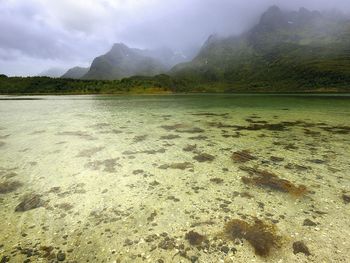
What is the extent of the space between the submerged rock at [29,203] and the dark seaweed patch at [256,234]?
239 inches

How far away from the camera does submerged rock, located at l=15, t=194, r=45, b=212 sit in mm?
7886

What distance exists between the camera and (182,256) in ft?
18.9

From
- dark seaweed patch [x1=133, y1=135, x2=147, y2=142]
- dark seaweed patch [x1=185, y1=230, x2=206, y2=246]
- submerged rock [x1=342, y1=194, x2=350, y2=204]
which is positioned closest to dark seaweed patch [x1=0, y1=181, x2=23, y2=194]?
dark seaweed patch [x1=185, y1=230, x2=206, y2=246]

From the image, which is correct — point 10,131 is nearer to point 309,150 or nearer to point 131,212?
point 131,212

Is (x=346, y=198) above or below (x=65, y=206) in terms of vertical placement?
below

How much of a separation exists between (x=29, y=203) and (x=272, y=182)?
28.8ft

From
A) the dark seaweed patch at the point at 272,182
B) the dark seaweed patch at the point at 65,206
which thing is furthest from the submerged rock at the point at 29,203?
the dark seaweed patch at the point at 272,182

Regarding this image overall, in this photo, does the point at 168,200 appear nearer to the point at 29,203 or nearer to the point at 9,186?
the point at 29,203

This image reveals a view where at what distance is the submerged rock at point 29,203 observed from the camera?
25.9 ft

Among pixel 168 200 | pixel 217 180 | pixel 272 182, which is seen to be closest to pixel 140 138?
pixel 217 180

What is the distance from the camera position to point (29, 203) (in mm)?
8203

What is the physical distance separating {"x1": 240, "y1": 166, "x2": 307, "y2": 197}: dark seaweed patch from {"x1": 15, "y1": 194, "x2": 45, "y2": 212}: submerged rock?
7465 millimetres

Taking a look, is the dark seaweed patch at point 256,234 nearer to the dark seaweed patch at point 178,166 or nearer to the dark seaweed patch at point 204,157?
the dark seaweed patch at point 178,166

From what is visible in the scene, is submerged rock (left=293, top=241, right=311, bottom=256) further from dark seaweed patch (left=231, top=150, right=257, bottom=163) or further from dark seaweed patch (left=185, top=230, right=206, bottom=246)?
dark seaweed patch (left=231, top=150, right=257, bottom=163)
